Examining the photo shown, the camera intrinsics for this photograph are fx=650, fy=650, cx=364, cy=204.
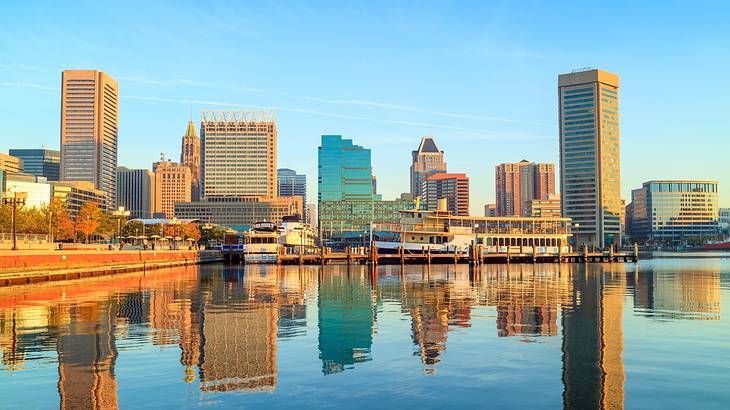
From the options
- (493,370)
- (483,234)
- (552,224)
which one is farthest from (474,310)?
(552,224)

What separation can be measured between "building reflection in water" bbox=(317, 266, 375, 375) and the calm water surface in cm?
12

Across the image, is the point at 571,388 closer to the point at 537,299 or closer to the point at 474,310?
the point at 474,310

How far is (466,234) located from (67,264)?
8829 cm

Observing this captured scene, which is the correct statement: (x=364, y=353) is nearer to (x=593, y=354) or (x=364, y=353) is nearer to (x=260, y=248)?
(x=593, y=354)

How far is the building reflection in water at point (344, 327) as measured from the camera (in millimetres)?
24641

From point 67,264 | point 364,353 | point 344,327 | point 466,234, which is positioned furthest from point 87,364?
point 466,234

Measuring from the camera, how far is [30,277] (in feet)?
210

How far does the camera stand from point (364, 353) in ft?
84.7

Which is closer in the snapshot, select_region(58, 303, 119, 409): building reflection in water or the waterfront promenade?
select_region(58, 303, 119, 409): building reflection in water

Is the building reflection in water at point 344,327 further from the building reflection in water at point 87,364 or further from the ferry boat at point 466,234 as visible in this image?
the ferry boat at point 466,234

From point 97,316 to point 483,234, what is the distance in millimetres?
115807

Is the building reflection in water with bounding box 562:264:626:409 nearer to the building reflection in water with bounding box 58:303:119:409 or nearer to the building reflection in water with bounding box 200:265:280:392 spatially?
the building reflection in water with bounding box 200:265:280:392

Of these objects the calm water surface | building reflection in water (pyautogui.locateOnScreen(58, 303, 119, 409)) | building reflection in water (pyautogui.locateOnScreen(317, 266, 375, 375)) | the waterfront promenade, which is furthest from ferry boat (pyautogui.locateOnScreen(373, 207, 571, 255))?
building reflection in water (pyautogui.locateOnScreen(58, 303, 119, 409))

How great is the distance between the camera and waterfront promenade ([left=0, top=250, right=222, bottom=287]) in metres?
61.8
